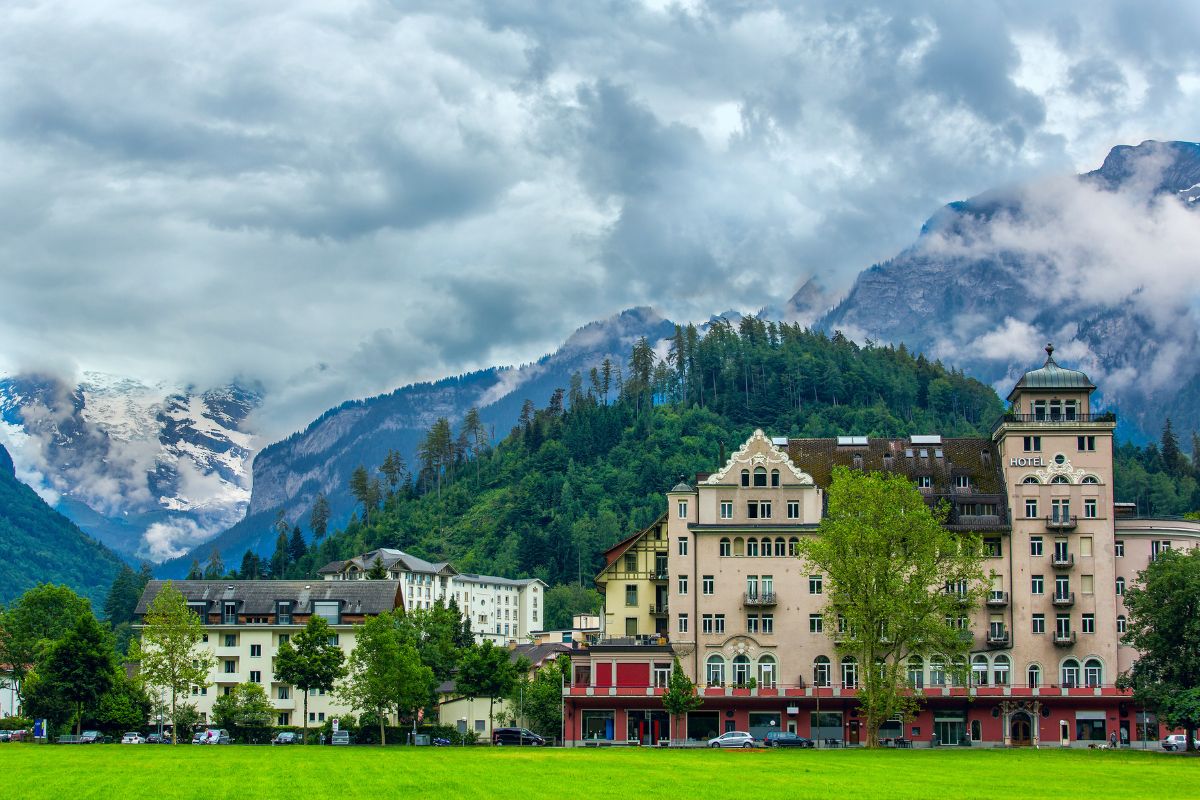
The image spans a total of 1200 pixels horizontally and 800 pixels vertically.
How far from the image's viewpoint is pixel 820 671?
12694 cm

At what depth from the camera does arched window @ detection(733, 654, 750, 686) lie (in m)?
127

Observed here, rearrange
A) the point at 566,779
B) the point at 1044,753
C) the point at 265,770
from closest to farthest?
the point at 566,779
the point at 265,770
the point at 1044,753

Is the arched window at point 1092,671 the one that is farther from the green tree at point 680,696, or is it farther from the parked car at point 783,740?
the green tree at point 680,696

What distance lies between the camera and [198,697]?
14888cm

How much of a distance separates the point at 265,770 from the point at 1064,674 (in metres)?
75.7

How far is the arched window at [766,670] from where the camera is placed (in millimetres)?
126750

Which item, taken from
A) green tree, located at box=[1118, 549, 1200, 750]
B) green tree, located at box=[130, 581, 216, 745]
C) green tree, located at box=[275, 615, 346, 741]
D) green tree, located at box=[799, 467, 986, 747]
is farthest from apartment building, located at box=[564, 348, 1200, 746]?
green tree, located at box=[130, 581, 216, 745]

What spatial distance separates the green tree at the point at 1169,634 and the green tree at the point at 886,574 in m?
11.8

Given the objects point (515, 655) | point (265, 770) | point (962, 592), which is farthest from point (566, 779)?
point (515, 655)

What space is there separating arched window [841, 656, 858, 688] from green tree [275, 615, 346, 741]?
4119 cm

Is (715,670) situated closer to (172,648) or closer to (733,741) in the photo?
(733,741)

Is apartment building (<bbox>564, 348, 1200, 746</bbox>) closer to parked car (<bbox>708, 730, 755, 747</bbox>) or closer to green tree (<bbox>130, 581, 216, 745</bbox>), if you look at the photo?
parked car (<bbox>708, 730, 755, 747</bbox>)

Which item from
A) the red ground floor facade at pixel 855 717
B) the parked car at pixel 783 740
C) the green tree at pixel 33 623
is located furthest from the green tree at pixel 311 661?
the parked car at pixel 783 740

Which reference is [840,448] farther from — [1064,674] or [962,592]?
[1064,674]
